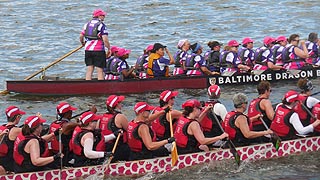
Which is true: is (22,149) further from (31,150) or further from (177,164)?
(177,164)

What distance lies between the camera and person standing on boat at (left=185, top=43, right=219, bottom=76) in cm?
2136

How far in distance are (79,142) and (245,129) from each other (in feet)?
10.3

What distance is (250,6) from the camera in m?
36.7

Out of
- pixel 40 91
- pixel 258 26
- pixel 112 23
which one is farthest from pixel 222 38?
pixel 40 91

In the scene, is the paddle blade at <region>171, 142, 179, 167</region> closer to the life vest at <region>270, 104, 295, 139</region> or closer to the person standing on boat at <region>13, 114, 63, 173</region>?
the person standing on boat at <region>13, 114, 63, 173</region>

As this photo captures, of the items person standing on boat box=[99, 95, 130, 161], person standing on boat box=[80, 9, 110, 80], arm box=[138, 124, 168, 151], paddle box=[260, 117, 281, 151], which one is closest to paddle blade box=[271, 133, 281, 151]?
paddle box=[260, 117, 281, 151]

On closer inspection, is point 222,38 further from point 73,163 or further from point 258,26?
point 73,163

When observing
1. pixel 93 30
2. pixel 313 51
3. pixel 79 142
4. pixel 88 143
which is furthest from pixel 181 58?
pixel 88 143

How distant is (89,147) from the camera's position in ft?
44.9

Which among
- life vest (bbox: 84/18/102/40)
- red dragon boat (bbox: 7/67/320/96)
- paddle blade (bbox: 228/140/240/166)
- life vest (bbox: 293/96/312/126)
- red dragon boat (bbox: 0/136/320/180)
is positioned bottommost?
red dragon boat (bbox: 7/67/320/96)

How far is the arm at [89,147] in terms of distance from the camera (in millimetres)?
13609

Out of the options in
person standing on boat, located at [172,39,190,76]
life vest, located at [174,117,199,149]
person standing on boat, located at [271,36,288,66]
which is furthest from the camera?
person standing on boat, located at [271,36,288,66]

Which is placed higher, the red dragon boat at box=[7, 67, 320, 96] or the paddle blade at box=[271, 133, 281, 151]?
the paddle blade at box=[271, 133, 281, 151]

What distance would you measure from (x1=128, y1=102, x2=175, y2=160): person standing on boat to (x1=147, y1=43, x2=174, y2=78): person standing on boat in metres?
6.60
